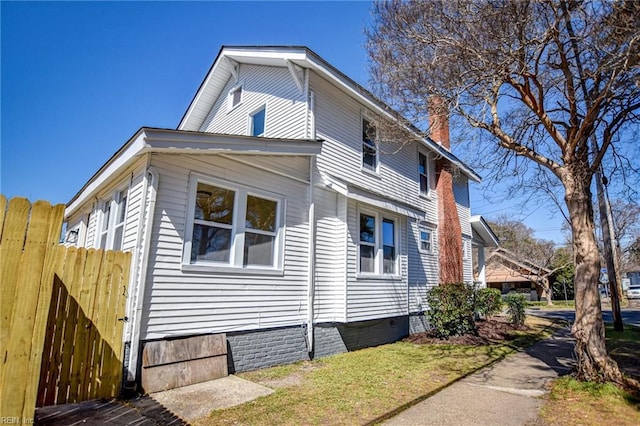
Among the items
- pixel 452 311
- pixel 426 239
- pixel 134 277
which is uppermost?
pixel 426 239

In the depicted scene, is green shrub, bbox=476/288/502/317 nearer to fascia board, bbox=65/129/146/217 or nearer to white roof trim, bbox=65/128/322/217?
white roof trim, bbox=65/128/322/217

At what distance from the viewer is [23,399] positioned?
99.3 inches

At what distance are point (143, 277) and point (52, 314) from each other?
3.87 feet

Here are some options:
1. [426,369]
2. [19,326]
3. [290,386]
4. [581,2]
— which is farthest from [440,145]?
[19,326]

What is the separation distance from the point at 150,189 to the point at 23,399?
11.6ft

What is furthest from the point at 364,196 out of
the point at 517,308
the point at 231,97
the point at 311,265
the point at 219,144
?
Result: the point at 517,308

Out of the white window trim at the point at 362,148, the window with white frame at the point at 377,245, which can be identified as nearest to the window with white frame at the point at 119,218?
the window with white frame at the point at 377,245

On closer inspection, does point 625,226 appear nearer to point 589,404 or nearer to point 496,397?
point 589,404

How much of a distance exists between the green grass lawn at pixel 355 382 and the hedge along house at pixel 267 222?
0.80 metres

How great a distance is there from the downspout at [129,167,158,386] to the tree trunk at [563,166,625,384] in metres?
7.24

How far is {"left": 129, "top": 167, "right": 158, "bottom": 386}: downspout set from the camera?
502 centimetres

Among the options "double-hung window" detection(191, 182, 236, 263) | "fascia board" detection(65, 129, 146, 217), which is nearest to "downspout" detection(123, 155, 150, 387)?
"fascia board" detection(65, 129, 146, 217)

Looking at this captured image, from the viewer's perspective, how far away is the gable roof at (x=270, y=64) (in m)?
8.43

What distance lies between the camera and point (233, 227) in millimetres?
6617
